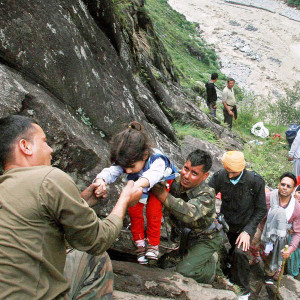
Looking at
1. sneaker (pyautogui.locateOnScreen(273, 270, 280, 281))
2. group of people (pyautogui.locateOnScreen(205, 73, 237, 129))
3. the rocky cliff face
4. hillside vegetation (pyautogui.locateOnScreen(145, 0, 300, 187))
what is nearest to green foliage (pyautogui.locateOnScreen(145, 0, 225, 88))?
hillside vegetation (pyautogui.locateOnScreen(145, 0, 300, 187))

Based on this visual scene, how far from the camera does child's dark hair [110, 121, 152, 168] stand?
10.6 ft

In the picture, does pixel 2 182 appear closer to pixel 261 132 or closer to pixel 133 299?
pixel 133 299

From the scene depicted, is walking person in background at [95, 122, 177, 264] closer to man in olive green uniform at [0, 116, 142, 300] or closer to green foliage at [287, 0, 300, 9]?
man in olive green uniform at [0, 116, 142, 300]

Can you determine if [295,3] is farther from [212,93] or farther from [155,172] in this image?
[155,172]

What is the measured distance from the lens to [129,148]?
10.6ft

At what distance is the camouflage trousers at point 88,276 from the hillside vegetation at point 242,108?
18.1 feet

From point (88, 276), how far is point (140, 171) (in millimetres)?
1096

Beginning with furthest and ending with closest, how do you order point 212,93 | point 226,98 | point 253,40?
point 253,40 < point 212,93 < point 226,98

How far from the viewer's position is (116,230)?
2457mm

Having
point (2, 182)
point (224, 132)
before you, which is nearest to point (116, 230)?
point (2, 182)

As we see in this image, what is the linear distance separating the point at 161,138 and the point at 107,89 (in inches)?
72.9

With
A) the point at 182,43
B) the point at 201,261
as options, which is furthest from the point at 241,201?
the point at 182,43

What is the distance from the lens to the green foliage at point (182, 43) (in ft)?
73.7

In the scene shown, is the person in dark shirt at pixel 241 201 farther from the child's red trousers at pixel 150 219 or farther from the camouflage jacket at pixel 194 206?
the child's red trousers at pixel 150 219
